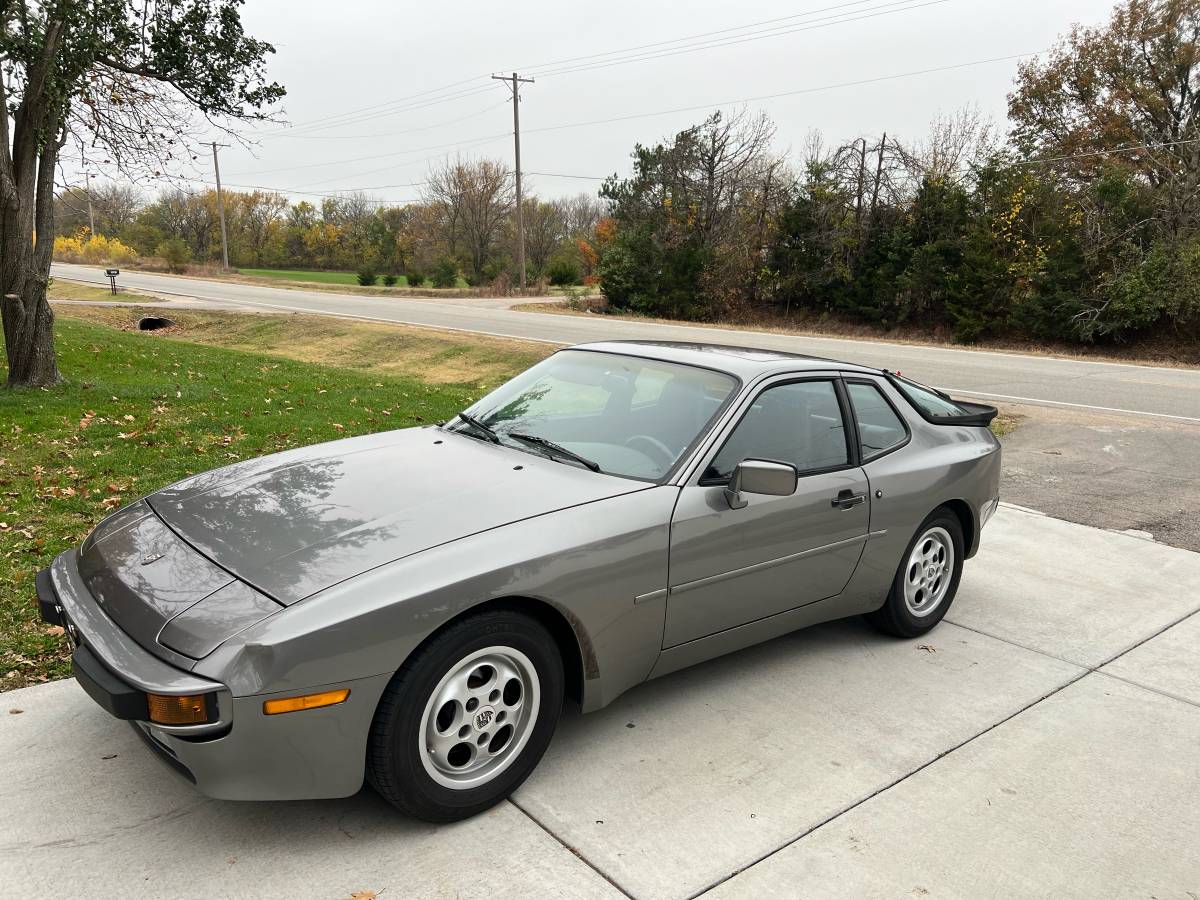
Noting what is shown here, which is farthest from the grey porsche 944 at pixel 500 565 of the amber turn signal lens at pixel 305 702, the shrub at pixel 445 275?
the shrub at pixel 445 275

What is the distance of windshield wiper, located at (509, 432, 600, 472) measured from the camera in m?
3.51

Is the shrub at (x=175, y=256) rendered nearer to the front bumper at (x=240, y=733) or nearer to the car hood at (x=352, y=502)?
the car hood at (x=352, y=502)

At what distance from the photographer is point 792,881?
8.50ft

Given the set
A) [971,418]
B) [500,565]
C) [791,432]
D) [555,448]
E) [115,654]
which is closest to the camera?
[115,654]

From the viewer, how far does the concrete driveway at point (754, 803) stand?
2570 millimetres

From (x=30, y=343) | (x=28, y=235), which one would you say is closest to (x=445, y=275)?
(x=28, y=235)

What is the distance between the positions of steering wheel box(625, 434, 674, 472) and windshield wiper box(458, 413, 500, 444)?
2.10ft

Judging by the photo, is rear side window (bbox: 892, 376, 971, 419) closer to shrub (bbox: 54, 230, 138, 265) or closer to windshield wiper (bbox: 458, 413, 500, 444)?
windshield wiper (bbox: 458, 413, 500, 444)

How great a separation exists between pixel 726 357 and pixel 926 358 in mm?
15146

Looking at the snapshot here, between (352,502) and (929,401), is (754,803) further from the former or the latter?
(929,401)

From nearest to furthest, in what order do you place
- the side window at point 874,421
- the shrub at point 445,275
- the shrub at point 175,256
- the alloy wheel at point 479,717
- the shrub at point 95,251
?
the alloy wheel at point 479,717 → the side window at point 874,421 → the shrub at point 445,275 → the shrub at point 175,256 → the shrub at point 95,251

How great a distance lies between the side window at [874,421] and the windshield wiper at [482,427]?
1.70 meters

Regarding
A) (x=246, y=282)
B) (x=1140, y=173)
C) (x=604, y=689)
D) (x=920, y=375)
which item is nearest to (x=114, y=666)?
(x=604, y=689)

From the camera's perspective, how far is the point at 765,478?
3.26 metres
